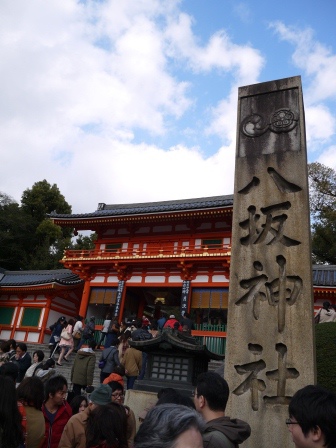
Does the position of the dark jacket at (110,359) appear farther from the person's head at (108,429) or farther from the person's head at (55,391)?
the person's head at (108,429)

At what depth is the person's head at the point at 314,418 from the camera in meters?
1.76

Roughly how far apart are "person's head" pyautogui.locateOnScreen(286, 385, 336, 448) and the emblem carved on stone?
3.38 meters

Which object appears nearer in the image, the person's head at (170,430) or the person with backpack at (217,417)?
the person's head at (170,430)

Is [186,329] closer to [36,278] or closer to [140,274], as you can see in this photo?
[140,274]

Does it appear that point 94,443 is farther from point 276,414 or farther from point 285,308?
point 285,308

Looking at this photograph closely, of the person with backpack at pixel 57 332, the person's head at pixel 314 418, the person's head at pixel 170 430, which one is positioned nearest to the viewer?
the person's head at pixel 170 430

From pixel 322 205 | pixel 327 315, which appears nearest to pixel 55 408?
pixel 327 315

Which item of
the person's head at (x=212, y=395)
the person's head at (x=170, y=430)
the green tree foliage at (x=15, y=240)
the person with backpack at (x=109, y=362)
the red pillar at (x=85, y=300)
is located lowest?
the person's head at (x=170, y=430)

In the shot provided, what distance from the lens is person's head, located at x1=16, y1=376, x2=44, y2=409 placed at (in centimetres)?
284

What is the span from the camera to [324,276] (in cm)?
1395

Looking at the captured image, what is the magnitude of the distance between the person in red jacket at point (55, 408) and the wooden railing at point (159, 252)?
38.8 feet

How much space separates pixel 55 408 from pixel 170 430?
91.2 inches

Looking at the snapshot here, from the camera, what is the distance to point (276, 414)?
11.5 feet

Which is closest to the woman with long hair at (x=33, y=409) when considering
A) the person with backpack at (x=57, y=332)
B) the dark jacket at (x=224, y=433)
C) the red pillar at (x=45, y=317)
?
the dark jacket at (x=224, y=433)
